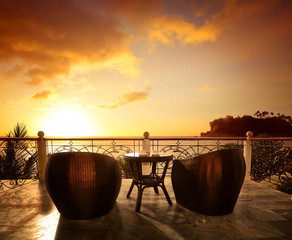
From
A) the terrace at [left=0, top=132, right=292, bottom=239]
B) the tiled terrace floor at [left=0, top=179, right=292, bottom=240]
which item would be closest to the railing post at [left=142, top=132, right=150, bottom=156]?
the terrace at [left=0, top=132, right=292, bottom=239]

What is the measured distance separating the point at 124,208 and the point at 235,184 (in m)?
1.37

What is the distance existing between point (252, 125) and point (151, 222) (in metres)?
20.8

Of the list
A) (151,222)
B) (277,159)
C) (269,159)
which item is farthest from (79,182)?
(269,159)

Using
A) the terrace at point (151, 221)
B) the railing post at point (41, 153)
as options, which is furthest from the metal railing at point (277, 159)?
the railing post at point (41, 153)

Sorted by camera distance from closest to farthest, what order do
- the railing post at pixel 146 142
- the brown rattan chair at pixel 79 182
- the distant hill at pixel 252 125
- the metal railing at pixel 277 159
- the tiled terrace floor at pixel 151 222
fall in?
1. the tiled terrace floor at pixel 151 222
2. the brown rattan chair at pixel 79 182
3. the metal railing at pixel 277 159
4. the railing post at pixel 146 142
5. the distant hill at pixel 252 125

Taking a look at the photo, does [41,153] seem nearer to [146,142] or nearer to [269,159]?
[146,142]

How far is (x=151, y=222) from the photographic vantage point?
76.0 inches

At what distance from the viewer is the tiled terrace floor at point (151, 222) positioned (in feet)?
5.54

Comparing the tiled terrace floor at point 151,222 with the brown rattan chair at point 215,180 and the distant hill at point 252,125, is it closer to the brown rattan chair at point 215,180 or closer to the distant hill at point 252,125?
the brown rattan chair at point 215,180

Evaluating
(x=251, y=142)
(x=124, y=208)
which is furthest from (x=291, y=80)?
(x=124, y=208)

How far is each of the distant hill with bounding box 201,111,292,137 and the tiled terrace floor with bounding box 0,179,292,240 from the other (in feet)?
51.7

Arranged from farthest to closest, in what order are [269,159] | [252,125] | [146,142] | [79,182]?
[252,125], [269,159], [146,142], [79,182]

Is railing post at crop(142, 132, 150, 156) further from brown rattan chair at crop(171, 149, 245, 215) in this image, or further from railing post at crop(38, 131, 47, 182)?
railing post at crop(38, 131, 47, 182)

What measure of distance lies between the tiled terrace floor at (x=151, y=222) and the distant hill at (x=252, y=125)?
15.8 meters
